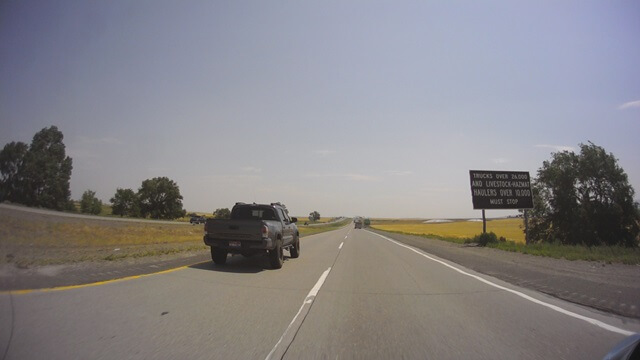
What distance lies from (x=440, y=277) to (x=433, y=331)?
5.64m

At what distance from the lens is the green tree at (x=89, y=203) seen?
74.9 m

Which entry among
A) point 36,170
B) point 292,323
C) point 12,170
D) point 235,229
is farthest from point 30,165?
A: point 292,323

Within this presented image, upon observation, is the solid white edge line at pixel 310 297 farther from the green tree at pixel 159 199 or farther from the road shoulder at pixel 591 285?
the green tree at pixel 159 199

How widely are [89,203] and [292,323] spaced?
87106 mm

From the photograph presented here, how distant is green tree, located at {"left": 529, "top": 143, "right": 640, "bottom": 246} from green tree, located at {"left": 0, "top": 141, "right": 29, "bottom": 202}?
41.2m

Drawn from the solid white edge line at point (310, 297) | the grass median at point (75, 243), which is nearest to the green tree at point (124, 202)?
the grass median at point (75, 243)

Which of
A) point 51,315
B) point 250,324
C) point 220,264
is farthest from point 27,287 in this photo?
point 220,264

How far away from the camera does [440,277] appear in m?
9.98

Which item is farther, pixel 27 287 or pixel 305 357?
pixel 27 287

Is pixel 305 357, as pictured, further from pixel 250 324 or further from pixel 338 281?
pixel 338 281

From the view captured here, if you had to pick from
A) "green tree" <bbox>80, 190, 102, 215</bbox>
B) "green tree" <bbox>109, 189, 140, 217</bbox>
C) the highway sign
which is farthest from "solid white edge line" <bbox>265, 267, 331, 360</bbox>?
"green tree" <bbox>109, 189, 140, 217</bbox>

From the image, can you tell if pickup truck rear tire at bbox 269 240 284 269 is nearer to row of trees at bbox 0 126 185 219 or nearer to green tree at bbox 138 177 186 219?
row of trees at bbox 0 126 185 219

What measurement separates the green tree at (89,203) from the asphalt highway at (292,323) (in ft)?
269

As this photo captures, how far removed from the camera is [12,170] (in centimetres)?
486
